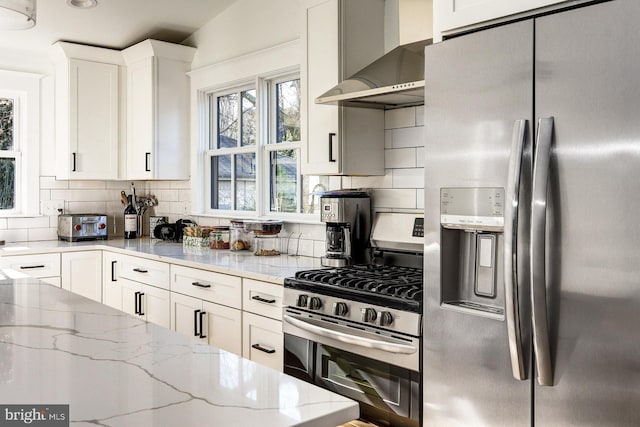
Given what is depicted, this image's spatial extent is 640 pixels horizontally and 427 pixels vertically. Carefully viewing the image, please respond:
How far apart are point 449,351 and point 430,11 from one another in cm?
164

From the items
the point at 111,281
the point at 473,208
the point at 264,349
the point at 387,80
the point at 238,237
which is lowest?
the point at 264,349

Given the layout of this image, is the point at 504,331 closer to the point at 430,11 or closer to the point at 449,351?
the point at 449,351

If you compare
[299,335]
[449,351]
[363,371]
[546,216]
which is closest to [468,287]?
[449,351]

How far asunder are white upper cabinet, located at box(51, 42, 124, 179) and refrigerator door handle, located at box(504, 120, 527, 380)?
390 centimetres

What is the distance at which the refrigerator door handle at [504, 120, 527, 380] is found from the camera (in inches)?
69.6

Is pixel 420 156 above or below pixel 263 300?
above

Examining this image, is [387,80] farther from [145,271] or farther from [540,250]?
[145,271]

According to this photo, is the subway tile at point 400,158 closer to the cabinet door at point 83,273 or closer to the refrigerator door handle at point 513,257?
the refrigerator door handle at point 513,257

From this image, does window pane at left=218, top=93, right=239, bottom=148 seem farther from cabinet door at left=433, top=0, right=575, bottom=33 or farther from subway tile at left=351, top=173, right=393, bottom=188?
cabinet door at left=433, top=0, right=575, bottom=33

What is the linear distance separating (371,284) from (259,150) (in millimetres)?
1921

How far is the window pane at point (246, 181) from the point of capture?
4.30m

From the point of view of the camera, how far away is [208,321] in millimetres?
3414

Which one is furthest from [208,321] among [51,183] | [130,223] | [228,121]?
[51,183]

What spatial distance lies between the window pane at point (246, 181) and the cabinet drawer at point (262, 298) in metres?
1.28
